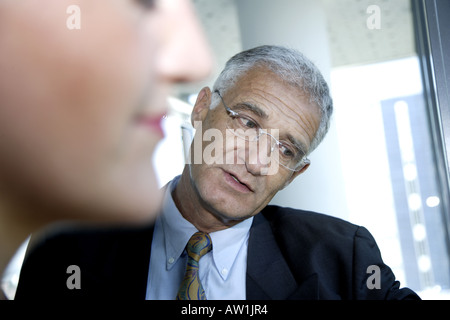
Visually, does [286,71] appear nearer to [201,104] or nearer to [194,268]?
[201,104]

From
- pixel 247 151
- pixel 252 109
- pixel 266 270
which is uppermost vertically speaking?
pixel 252 109

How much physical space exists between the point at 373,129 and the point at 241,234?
2.22 feet

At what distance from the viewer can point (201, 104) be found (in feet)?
3.98

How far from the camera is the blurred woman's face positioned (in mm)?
200

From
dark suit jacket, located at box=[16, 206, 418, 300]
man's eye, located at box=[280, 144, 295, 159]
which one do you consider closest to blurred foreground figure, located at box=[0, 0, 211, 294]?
dark suit jacket, located at box=[16, 206, 418, 300]

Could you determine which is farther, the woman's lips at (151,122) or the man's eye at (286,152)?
the man's eye at (286,152)

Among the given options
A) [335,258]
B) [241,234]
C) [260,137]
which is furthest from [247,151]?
[335,258]

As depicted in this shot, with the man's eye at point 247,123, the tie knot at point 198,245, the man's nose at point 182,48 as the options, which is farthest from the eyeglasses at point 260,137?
the man's nose at point 182,48

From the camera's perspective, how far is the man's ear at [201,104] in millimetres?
1196

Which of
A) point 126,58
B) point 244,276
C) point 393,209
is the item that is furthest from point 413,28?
point 126,58

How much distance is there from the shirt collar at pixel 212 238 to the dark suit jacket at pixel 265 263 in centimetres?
4

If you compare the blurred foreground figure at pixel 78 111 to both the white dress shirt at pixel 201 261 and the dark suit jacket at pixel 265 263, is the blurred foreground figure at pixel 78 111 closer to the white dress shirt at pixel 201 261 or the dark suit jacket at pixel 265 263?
the dark suit jacket at pixel 265 263

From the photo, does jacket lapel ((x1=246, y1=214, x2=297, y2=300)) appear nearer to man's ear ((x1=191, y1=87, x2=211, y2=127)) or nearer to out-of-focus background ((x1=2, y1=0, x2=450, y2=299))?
man's ear ((x1=191, y1=87, x2=211, y2=127))

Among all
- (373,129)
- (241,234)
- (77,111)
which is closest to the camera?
(77,111)
